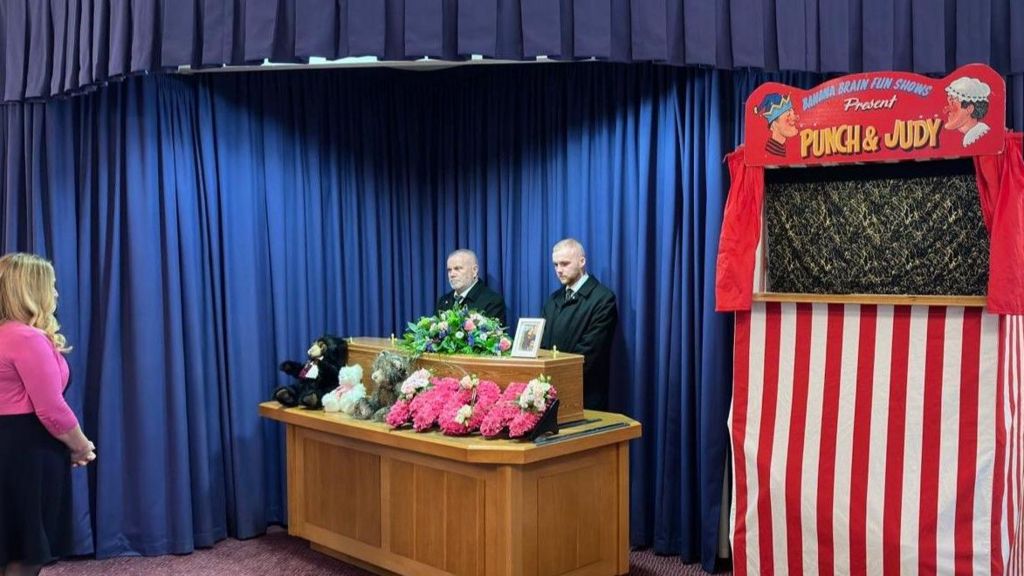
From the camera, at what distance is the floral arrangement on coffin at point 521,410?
3.81 meters

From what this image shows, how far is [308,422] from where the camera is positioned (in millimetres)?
4637

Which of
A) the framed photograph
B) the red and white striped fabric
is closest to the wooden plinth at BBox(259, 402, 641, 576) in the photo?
the framed photograph

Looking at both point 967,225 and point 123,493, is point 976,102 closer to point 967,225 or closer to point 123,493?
point 967,225

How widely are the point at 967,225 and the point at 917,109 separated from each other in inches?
22.1

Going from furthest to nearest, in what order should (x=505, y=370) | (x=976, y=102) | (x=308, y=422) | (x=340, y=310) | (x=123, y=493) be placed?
(x=340, y=310), (x=123, y=493), (x=308, y=422), (x=505, y=370), (x=976, y=102)

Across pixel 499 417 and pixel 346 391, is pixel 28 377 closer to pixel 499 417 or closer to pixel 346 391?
pixel 346 391

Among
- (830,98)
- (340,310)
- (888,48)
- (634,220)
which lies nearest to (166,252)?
(340,310)

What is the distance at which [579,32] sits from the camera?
407cm

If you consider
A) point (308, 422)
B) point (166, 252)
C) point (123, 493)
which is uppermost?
point (166, 252)

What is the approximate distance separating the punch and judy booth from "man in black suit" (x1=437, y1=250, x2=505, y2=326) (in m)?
1.79

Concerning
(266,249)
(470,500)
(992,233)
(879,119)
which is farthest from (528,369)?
(266,249)

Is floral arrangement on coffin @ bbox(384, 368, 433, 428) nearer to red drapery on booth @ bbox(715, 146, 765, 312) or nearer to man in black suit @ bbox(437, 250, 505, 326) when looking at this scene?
man in black suit @ bbox(437, 250, 505, 326)

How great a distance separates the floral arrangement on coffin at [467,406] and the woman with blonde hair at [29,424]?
1.45 m

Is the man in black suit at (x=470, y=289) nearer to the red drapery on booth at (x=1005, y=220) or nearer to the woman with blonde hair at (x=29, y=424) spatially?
the woman with blonde hair at (x=29, y=424)
